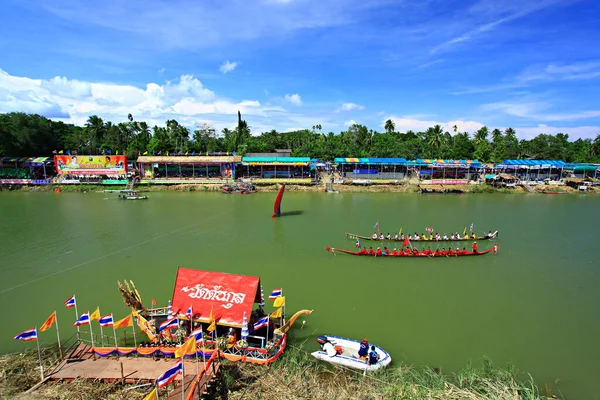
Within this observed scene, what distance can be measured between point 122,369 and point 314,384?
18.9 feet

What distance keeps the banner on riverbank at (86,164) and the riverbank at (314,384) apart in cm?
5035

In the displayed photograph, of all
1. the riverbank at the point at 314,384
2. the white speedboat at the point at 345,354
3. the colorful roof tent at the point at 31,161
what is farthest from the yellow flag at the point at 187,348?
the colorful roof tent at the point at 31,161

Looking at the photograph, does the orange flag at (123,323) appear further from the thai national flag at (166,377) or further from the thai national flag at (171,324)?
Answer: the thai national flag at (166,377)

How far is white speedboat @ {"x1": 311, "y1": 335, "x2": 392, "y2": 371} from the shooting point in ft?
37.9

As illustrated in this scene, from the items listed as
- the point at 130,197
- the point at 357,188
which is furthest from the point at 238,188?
the point at 357,188

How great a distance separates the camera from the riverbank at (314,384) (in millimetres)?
9172

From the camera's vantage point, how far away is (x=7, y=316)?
15.0 metres

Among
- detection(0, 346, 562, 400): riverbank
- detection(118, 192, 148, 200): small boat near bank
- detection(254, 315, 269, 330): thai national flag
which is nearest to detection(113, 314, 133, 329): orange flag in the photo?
detection(0, 346, 562, 400): riverbank

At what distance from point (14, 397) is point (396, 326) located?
13351 millimetres

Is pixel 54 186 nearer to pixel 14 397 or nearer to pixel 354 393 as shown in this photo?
pixel 14 397

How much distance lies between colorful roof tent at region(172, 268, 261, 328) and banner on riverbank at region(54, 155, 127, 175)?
5165 centimetres

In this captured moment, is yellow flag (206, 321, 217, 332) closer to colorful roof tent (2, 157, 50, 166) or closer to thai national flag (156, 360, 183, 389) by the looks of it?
thai national flag (156, 360, 183, 389)

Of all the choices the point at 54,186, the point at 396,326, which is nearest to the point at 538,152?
the point at 396,326

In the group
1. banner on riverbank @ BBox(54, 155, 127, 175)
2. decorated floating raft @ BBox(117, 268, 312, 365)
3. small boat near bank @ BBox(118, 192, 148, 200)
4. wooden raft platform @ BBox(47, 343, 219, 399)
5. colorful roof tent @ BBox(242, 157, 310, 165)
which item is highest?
colorful roof tent @ BBox(242, 157, 310, 165)
